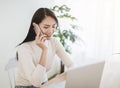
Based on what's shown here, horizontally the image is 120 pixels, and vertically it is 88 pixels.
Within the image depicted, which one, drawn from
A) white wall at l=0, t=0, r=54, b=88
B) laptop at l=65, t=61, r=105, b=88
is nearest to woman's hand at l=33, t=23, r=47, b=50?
laptop at l=65, t=61, r=105, b=88

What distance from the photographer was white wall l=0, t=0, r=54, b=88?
89.9 inches

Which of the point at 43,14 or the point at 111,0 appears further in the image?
the point at 111,0

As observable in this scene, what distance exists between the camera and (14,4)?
242 centimetres

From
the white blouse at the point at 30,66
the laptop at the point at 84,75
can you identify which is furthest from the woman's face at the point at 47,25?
the laptop at the point at 84,75

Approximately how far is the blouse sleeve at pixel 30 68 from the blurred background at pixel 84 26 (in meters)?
0.97

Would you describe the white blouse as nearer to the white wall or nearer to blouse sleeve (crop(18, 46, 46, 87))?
blouse sleeve (crop(18, 46, 46, 87))

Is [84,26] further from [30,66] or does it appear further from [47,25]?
[30,66]

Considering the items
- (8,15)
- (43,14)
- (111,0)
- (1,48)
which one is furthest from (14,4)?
(111,0)

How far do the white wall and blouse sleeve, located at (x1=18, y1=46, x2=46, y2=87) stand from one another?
36.7 inches

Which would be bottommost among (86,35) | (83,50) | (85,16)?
(83,50)

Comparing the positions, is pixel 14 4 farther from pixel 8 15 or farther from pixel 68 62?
pixel 68 62

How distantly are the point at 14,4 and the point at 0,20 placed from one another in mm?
303

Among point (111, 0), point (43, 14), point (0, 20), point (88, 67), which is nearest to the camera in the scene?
point (88, 67)

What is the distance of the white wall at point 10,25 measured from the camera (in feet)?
7.49
